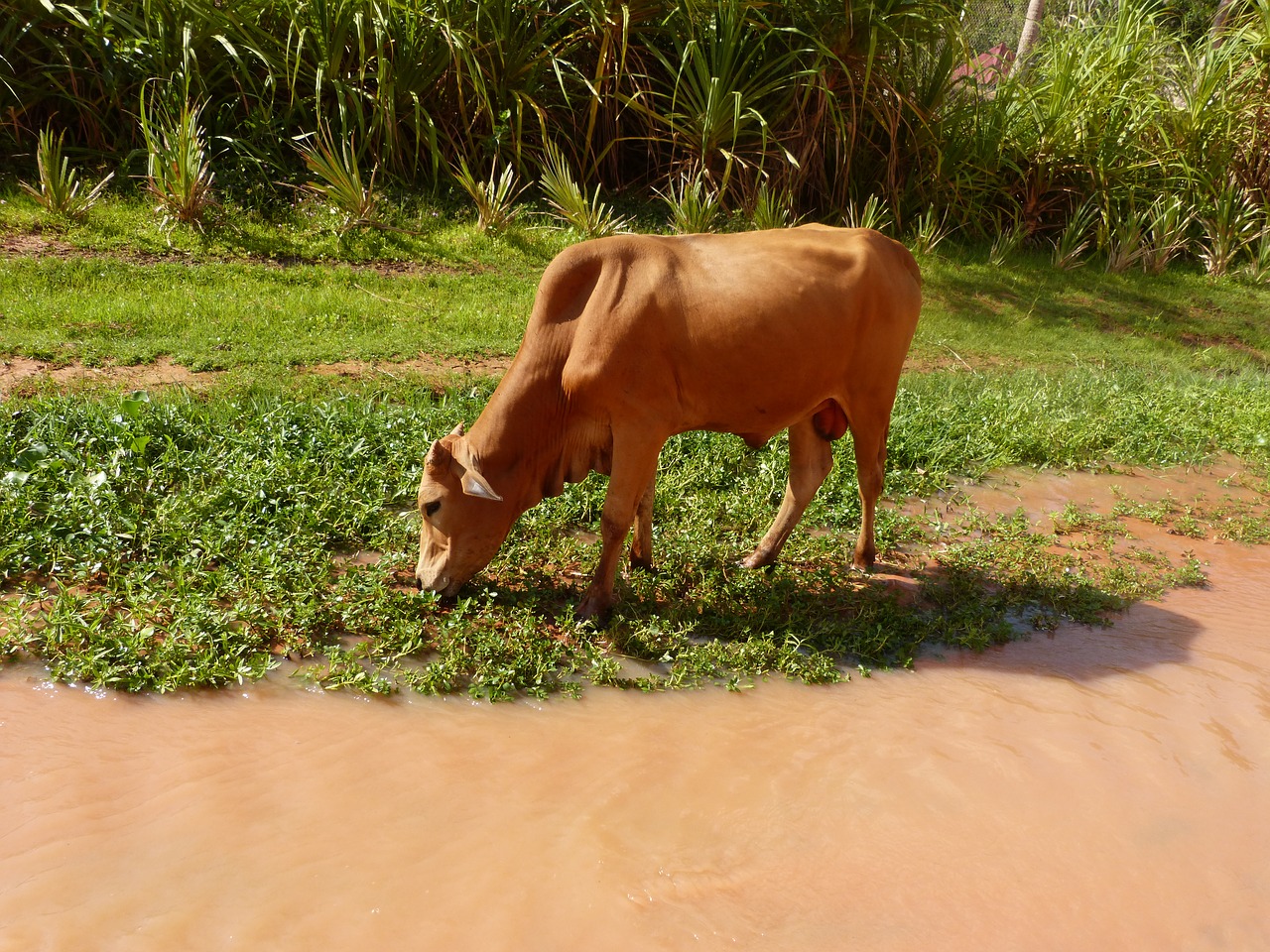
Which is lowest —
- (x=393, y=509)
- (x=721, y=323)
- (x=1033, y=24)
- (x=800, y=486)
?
(x=393, y=509)

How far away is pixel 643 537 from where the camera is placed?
17.3 feet

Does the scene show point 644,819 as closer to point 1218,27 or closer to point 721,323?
point 721,323

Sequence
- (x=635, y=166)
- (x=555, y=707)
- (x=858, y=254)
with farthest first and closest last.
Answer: (x=635, y=166) → (x=858, y=254) → (x=555, y=707)

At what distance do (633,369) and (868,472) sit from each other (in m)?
1.54

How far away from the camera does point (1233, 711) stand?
14.9 feet

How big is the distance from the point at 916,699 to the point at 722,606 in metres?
1.01

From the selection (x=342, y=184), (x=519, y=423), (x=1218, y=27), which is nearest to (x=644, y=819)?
(x=519, y=423)

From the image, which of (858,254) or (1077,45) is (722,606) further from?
(1077,45)

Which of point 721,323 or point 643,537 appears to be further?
point 643,537

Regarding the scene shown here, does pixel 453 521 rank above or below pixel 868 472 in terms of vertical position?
below

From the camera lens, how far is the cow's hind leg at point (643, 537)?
5.20 meters

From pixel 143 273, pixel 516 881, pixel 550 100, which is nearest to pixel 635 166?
pixel 550 100

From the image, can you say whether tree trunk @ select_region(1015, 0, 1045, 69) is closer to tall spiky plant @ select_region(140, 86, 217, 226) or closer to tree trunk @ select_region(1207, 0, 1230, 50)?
tree trunk @ select_region(1207, 0, 1230, 50)

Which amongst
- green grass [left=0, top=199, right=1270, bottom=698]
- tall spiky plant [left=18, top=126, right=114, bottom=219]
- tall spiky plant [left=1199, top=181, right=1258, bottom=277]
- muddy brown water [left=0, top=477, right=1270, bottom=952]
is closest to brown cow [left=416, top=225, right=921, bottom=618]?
green grass [left=0, top=199, right=1270, bottom=698]
